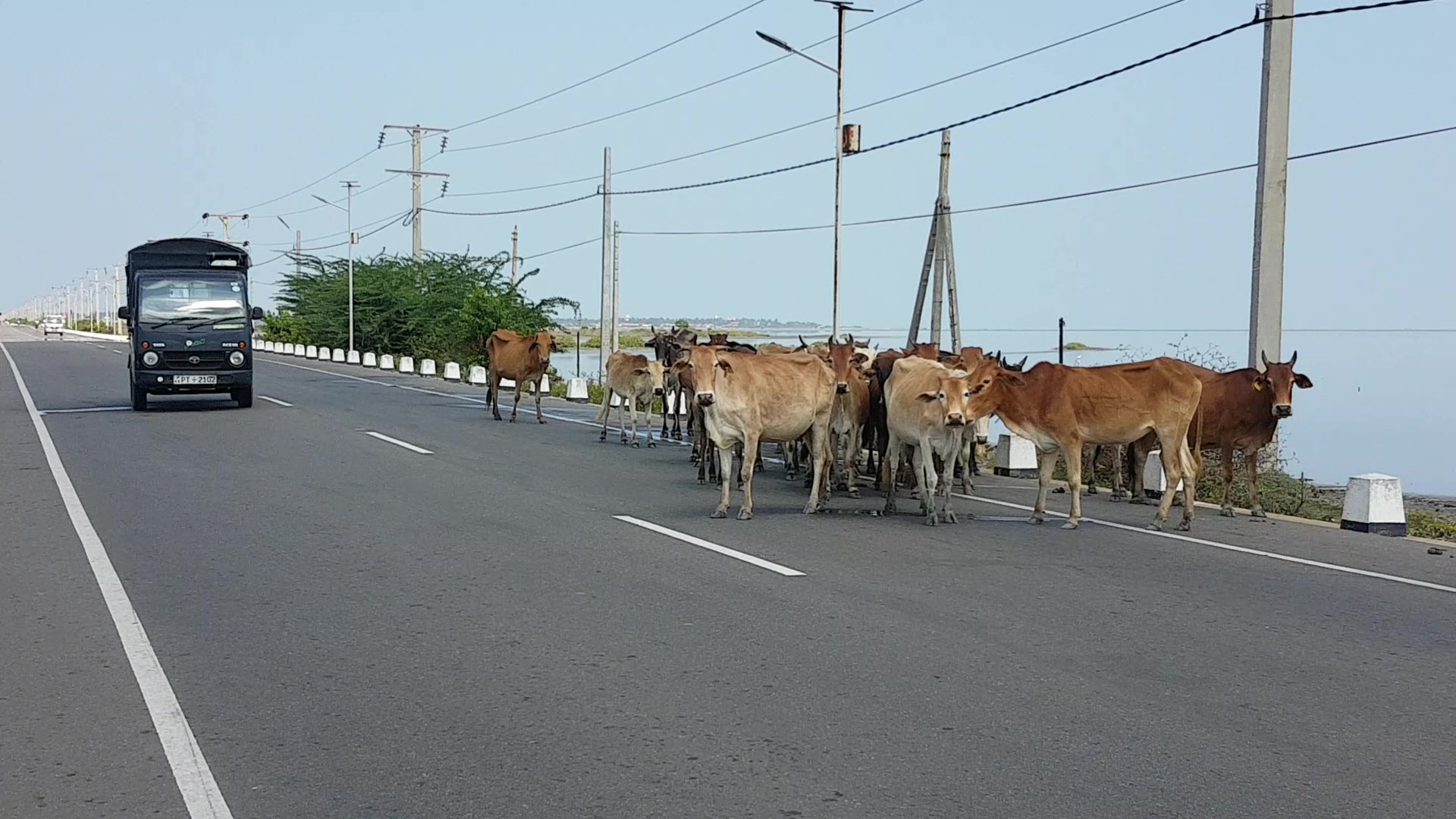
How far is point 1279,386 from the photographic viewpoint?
15219mm

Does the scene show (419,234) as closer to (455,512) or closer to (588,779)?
(455,512)

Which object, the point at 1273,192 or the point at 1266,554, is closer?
the point at 1266,554

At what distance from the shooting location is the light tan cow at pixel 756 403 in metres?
14.3

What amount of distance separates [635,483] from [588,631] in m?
8.48

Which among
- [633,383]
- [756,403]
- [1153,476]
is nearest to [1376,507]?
[1153,476]

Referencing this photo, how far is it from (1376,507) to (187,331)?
2093 cm

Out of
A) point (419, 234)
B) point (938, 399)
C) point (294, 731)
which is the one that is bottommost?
point (294, 731)

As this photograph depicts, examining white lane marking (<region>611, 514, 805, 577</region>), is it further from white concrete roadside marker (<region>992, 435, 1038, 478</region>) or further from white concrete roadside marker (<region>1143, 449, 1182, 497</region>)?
white concrete roadside marker (<region>992, 435, 1038, 478</region>)

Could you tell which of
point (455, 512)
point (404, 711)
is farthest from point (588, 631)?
point (455, 512)

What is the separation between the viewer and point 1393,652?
28.0ft

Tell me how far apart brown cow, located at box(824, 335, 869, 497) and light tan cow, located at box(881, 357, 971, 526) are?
663 mm

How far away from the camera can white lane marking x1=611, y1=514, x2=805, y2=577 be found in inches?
429

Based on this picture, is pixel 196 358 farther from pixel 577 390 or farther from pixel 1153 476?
pixel 1153 476

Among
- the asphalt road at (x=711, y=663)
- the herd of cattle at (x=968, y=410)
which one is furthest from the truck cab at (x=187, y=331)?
the herd of cattle at (x=968, y=410)
